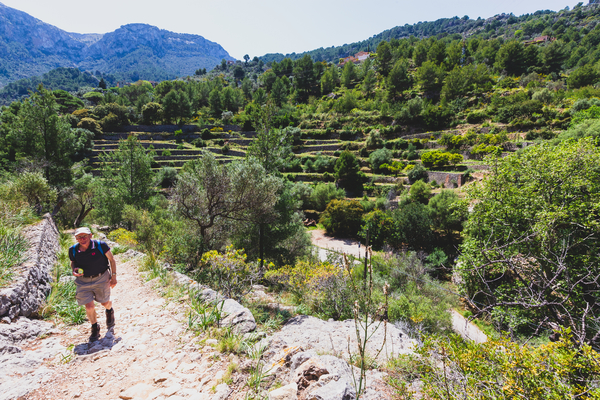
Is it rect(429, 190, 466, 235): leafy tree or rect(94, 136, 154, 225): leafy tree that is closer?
rect(94, 136, 154, 225): leafy tree

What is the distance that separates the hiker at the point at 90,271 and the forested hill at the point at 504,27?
113m

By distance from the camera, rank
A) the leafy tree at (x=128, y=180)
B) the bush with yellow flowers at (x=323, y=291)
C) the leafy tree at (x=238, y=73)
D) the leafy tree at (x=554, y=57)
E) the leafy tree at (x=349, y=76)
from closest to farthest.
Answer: the bush with yellow flowers at (x=323, y=291) → the leafy tree at (x=128, y=180) → the leafy tree at (x=554, y=57) → the leafy tree at (x=349, y=76) → the leafy tree at (x=238, y=73)

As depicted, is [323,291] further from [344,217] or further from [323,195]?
[323,195]

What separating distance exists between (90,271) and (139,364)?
1.67 meters

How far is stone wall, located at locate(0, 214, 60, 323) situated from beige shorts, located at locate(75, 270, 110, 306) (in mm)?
721

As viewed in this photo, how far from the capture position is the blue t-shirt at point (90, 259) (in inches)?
146

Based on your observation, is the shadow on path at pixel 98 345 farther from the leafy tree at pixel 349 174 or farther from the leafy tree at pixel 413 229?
the leafy tree at pixel 349 174

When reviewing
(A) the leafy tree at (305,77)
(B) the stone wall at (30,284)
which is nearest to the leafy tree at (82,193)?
(B) the stone wall at (30,284)

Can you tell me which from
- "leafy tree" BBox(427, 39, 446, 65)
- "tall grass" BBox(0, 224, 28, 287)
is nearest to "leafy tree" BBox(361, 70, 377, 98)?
"leafy tree" BBox(427, 39, 446, 65)

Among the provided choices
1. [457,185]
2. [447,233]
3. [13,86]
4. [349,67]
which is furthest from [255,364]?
[13,86]

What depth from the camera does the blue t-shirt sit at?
370cm

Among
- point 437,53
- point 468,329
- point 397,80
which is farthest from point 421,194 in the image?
point 437,53

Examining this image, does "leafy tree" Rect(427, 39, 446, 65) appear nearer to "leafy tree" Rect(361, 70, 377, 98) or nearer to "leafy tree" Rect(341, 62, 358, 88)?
"leafy tree" Rect(361, 70, 377, 98)

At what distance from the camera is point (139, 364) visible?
10.4 feet
